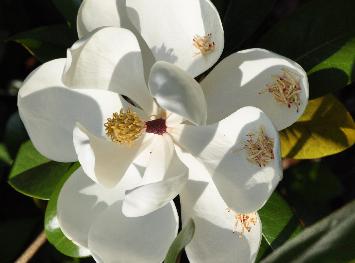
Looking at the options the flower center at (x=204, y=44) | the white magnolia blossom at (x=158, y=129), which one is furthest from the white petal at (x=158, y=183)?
the flower center at (x=204, y=44)

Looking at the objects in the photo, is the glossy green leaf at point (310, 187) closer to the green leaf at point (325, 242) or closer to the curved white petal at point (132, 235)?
the curved white petal at point (132, 235)

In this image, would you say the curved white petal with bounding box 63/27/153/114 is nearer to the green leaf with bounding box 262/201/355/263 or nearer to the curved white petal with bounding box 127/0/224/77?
the curved white petal with bounding box 127/0/224/77

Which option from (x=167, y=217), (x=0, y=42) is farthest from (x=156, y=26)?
(x=0, y=42)

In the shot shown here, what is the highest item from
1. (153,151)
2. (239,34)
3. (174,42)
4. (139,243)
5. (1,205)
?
(174,42)

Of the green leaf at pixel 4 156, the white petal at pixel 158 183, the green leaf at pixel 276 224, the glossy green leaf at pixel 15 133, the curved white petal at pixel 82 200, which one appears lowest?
the green leaf at pixel 4 156

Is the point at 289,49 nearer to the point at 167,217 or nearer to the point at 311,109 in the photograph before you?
the point at 311,109
